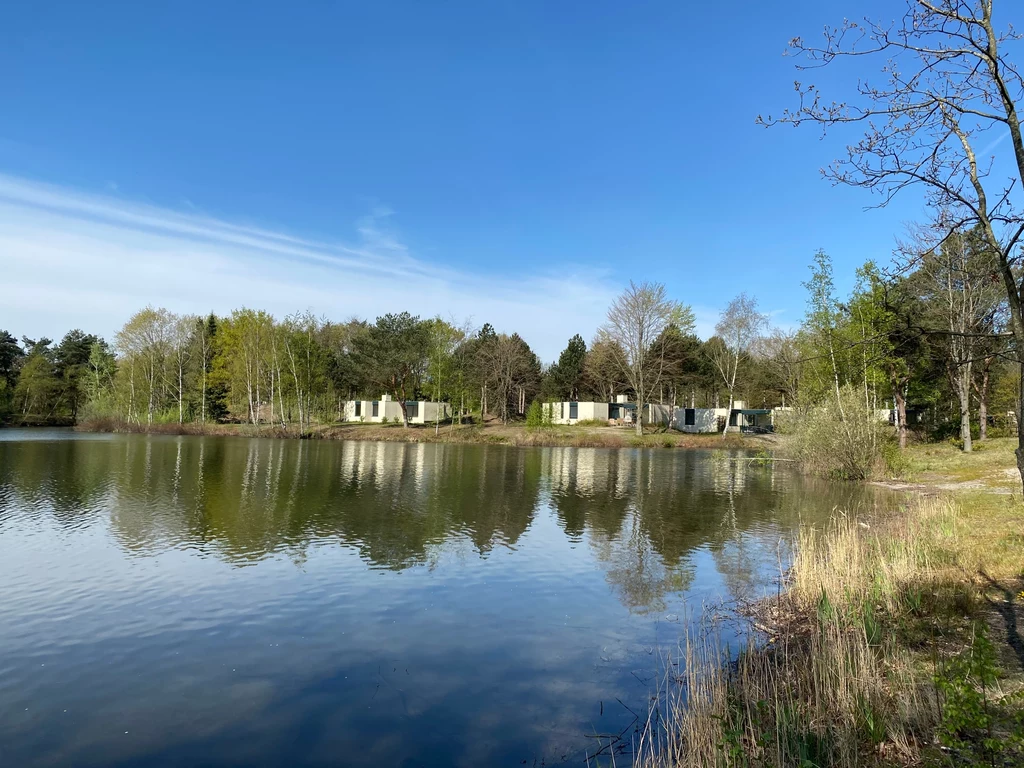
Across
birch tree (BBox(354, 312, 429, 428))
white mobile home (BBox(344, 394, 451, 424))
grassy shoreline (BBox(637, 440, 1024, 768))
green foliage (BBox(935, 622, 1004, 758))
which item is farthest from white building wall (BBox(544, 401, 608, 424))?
green foliage (BBox(935, 622, 1004, 758))

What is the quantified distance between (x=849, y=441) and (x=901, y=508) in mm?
12544

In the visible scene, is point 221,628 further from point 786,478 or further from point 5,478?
point 786,478

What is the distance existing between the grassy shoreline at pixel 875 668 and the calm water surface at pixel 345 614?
135 centimetres

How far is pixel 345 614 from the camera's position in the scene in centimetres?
1068

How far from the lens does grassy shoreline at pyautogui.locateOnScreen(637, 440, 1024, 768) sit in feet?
15.9

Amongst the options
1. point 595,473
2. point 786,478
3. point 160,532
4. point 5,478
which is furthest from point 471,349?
point 160,532

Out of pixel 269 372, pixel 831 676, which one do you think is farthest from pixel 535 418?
pixel 831 676

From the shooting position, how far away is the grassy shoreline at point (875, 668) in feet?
15.9

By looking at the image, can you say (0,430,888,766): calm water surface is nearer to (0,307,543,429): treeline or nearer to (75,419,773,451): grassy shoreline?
(75,419,773,451): grassy shoreline

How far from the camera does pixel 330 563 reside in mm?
13992

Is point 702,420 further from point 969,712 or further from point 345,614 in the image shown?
point 969,712

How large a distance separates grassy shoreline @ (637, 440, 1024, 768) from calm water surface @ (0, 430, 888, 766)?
1.35m

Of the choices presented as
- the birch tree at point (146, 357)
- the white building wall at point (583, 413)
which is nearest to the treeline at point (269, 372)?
the birch tree at point (146, 357)

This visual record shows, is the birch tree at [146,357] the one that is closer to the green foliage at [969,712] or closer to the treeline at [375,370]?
the treeline at [375,370]
